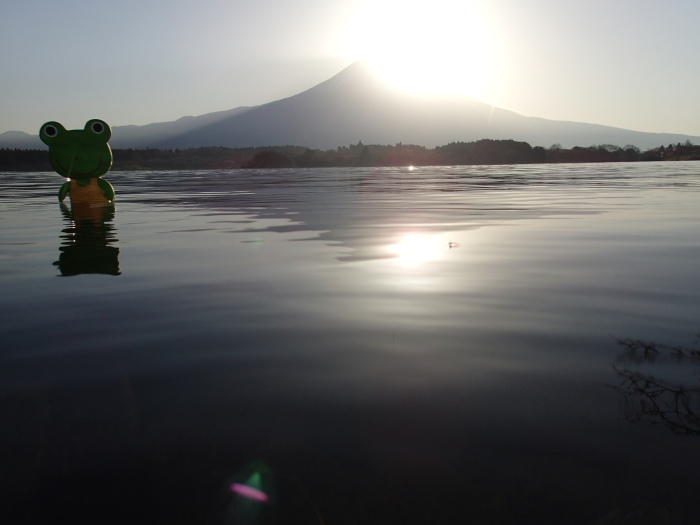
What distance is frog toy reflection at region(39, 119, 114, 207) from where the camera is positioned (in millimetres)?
Answer: 13109

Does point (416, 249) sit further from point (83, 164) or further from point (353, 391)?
point (83, 164)

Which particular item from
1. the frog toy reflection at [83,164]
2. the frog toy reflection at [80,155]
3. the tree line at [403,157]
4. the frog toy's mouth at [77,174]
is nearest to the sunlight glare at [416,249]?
the frog toy reflection at [83,164]

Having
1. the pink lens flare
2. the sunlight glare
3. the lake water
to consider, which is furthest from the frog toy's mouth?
the pink lens flare

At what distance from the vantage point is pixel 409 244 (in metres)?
6.88

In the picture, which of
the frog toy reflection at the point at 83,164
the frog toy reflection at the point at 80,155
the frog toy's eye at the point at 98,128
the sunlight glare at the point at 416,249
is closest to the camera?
the sunlight glare at the point at 416,249

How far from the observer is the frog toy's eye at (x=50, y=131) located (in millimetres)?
12727

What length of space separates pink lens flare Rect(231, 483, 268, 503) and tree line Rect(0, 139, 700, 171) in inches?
3098

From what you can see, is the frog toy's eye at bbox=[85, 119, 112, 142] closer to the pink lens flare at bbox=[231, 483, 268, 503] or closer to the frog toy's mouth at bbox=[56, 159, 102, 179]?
the frog toy's mouth at bbox=[56, 159, 102, 179]

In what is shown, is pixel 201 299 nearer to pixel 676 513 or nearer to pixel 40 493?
pixel 40 493

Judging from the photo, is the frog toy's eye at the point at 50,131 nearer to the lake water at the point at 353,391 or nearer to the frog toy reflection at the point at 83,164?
the frog toy reflection at the point at 83,164

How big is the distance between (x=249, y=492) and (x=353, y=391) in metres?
0.79

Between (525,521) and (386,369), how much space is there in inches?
45.9

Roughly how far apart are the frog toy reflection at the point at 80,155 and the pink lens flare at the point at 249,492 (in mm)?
12589

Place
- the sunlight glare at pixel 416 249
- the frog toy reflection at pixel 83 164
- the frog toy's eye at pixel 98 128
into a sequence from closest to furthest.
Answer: the sunlight glare at pixel 416 249, the frog toy reflection at pixel 83 164, the frog toy's eye at pixel 98 128
